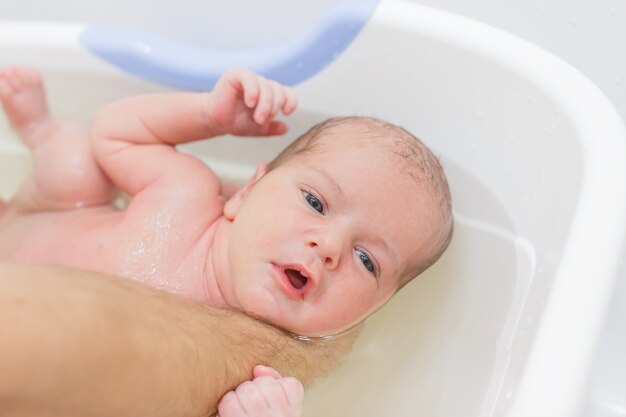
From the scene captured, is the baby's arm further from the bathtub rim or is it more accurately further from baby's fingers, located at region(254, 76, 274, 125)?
the bathtub rim

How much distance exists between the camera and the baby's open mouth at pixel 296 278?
0.90 metres

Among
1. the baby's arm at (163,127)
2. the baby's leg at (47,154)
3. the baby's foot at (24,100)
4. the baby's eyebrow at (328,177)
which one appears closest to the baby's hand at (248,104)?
the baby's arm at (163,127)

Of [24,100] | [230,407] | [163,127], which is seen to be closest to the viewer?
[230,407]

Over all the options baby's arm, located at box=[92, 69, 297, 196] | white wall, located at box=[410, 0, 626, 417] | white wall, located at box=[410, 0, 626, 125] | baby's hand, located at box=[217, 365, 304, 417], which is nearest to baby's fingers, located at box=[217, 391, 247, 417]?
baby's hand, located at box=[217, 365, 304, 417]

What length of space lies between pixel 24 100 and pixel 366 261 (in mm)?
656

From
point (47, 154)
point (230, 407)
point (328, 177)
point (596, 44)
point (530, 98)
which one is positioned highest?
point (596, 44)

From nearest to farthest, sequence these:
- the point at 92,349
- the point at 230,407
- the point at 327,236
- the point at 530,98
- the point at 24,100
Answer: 1. the point at 92,349
2. the point at 230,407
3. the point at 327,236
4. the point at 530,98
5. the point at 24,100

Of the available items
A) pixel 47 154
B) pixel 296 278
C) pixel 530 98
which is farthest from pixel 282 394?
pixel 47 154

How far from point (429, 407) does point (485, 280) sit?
20 centimetres

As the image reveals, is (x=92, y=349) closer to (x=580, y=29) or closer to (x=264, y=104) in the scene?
(x=264, y=104)

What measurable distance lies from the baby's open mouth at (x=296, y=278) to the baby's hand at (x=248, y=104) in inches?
9.1

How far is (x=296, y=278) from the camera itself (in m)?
0.91

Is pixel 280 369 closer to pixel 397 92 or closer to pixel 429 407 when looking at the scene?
pixel 429 407

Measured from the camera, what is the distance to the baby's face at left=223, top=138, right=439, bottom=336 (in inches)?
35.0
